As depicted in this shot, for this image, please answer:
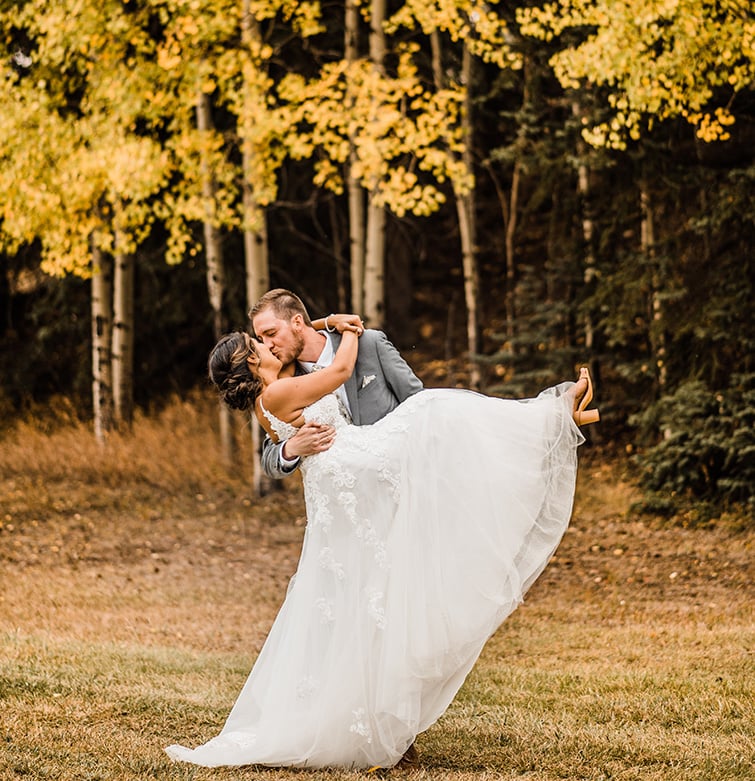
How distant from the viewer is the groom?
16.4 feet

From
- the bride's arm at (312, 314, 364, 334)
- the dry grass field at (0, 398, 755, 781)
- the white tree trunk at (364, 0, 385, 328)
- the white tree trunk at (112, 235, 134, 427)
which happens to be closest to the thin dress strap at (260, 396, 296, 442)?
the bride's arm at (312, 314, 364, 334)

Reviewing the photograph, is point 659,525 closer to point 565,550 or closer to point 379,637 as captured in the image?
point 565,550

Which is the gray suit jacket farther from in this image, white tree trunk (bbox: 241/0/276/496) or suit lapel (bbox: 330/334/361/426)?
white tree trunk (bbox: 241/0/276/496)

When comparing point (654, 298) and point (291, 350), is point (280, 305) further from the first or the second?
point (654, 298)

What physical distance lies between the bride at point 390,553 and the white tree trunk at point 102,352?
1206 cm

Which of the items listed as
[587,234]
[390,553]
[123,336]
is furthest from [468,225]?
[390,553]

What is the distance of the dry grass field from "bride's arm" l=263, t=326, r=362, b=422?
1578 mm

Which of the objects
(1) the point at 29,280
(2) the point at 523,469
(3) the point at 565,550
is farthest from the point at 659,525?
(1) the point at 29,280

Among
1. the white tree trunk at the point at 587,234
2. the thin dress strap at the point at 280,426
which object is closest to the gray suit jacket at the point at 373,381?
the thin dress strap at the point at 280,426

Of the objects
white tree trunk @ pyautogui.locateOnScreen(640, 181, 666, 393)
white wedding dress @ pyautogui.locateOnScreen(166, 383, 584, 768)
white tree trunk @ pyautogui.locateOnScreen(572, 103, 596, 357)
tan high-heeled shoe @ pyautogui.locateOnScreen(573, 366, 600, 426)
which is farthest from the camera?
white tree trunk @ pyautogui.locateOnScreen(572, 103, 596, 357)

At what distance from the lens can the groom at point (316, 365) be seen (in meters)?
5.00

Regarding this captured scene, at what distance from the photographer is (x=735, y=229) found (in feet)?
37.7

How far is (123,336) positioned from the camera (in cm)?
1647

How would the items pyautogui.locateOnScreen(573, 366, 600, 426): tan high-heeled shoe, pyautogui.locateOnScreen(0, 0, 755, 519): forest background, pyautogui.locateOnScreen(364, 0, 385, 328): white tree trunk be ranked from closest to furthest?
1. pyautogui.locateOnScreen(573, 366, 600, 426): tan high-heeled shoe
2. pyautogui.locateOnScreen(0, 0, 755, 519): forest background
3. pyautogui.locateOnScreen(364, 0, 385, 328): white tree trunk
